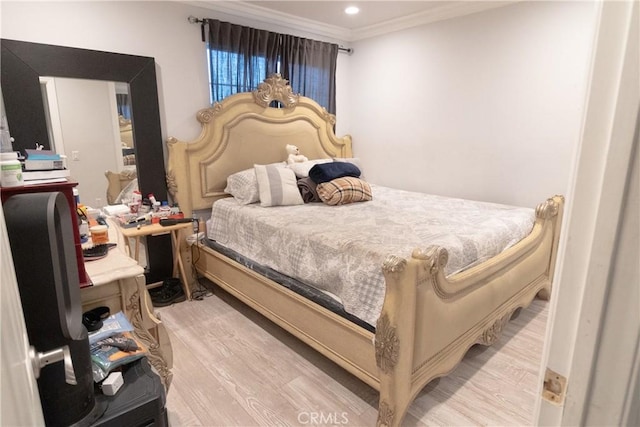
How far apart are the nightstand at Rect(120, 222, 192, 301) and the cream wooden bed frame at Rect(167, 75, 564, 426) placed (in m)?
0.20

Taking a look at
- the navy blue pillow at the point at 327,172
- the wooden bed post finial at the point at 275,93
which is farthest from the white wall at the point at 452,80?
the navy blue pillow at the point at 327,172

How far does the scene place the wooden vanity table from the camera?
1.33 meters

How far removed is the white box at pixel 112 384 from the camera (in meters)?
1.04

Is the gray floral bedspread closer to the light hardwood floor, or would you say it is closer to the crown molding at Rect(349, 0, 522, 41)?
the light hardwood floor

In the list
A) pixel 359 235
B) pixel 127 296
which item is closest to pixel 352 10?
pixel 359 235

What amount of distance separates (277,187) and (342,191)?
1.82 ft

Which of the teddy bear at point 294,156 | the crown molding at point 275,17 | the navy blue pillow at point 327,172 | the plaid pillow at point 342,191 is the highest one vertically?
the crown molding at point 275,17

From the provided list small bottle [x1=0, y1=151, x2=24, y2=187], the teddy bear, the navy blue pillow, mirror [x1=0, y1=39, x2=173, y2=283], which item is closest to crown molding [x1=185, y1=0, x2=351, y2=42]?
mirror [x1=0, y1=39, x2=173, y2=283]

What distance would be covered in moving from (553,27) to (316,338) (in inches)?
119

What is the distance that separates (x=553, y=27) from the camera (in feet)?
9.35

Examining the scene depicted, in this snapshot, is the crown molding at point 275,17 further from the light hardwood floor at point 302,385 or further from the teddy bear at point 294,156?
the light hardwood floor at point 302,385

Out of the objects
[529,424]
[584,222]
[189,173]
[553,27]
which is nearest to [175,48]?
[189,173]

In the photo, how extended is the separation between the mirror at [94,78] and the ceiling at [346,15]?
911 millimetres

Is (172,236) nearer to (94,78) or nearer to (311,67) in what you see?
(94,78)
